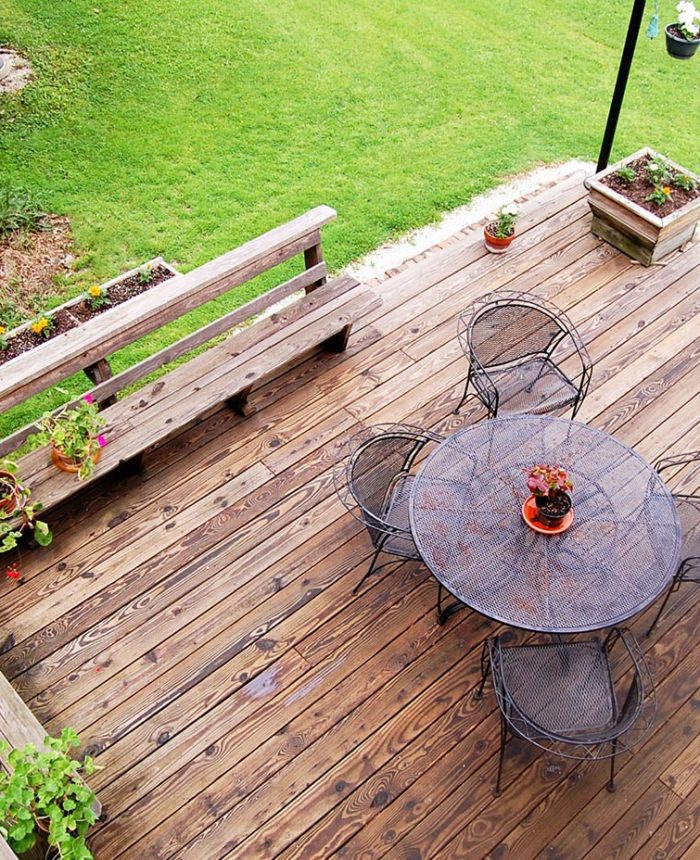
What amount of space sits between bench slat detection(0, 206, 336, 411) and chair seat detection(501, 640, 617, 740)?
2.12 m

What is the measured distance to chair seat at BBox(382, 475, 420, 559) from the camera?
323 centimetres

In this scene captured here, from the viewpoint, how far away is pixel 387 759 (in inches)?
120

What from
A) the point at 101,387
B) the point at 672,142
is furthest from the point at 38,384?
the point at 672,142

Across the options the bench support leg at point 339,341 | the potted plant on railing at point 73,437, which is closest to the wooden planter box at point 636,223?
the bench support leg at point 339,341

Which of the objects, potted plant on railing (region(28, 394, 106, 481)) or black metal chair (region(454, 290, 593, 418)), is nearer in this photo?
potted plant on railing (region(28, 394, 106, 481))

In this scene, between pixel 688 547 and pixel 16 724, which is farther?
pixel 688 547

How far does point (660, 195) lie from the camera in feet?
15.3

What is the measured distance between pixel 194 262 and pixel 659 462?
128 inches

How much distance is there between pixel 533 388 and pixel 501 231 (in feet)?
4.53

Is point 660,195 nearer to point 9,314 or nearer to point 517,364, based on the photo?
point 517,364

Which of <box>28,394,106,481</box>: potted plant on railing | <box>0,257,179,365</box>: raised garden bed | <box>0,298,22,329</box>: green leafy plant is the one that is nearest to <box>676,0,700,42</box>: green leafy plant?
<box>0,257,179,365</box>: raised garden bed

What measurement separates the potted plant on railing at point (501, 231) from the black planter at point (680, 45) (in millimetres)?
1188

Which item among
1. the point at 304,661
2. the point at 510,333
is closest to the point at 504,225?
the point at 510,333

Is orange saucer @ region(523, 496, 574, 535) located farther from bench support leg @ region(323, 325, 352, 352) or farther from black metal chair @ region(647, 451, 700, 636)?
bench support leg @ region(323, 325, 352, 352)
